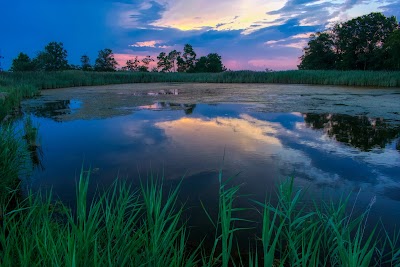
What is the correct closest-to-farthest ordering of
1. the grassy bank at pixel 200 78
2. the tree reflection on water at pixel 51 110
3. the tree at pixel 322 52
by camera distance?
1. the tree reflection on water at pixel 51 110
2. the grassy bank at pixel 200 78
3. the tree at pixel 322 52

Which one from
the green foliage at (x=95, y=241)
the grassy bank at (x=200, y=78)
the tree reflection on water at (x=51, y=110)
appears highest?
the grassy bank at (x=200, y=78)

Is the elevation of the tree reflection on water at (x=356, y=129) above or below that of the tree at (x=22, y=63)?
below

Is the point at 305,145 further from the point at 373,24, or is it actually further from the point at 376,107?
the point at 373,24

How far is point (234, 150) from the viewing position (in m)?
3.91

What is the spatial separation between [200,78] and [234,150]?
59.0 ft

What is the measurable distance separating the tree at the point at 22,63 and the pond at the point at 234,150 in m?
30.5

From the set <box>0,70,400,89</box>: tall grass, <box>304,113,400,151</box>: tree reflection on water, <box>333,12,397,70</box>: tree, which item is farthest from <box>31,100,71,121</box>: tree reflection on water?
<box>333,12,397,70</box>: tree

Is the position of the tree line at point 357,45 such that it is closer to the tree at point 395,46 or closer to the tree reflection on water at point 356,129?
the tree at point 395,46

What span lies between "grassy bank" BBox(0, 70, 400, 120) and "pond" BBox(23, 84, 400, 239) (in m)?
6.79

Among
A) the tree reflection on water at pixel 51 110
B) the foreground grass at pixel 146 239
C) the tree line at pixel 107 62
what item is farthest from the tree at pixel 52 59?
the foreground grass at pixel 146 239

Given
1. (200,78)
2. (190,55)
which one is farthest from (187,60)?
(200,78)

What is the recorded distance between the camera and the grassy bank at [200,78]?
1376 centimetres

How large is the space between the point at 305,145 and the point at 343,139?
0.77 m

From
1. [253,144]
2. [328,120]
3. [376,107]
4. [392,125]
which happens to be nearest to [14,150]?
[253,144]
